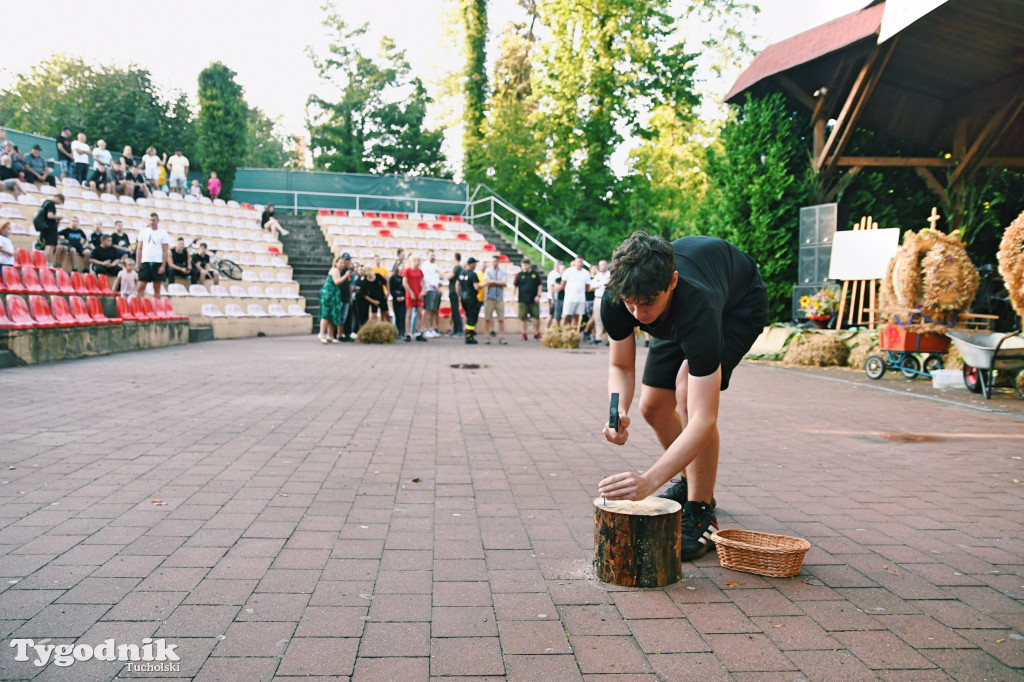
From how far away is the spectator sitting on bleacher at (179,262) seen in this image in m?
18.7

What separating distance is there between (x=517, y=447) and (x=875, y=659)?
143 inches

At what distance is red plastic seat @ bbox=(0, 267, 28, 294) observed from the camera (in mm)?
11260

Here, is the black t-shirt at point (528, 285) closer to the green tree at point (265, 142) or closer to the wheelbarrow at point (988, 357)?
the wheelbarrow at point (988, 357)

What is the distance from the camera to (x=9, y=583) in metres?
3.00

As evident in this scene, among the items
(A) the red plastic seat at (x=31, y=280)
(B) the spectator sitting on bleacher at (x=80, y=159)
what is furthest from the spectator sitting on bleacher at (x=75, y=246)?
(B) the spectator sitting on bleacher at (x=80, y=159)

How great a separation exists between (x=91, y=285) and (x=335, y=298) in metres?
4.80

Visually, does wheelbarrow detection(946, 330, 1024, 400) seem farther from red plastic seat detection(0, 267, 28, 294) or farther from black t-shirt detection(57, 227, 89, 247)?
black t-shirt detection(57, 227, 89, 247)

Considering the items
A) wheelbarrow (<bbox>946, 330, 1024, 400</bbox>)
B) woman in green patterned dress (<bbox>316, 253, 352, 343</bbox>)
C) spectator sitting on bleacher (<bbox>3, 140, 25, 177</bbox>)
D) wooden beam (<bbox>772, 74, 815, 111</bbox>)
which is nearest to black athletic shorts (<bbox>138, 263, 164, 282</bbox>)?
woman in green patterned dress (<bbox>316, 253, 352, 343</bbox>)

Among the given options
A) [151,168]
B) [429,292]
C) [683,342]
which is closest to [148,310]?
[429,292]

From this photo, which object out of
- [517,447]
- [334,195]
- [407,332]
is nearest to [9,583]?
[517,447]

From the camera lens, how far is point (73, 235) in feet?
52.9

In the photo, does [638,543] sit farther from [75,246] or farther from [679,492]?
[75,246]

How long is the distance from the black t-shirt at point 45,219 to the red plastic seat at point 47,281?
10.3 feet

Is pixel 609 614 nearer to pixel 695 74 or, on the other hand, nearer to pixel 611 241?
pixel 611 241
